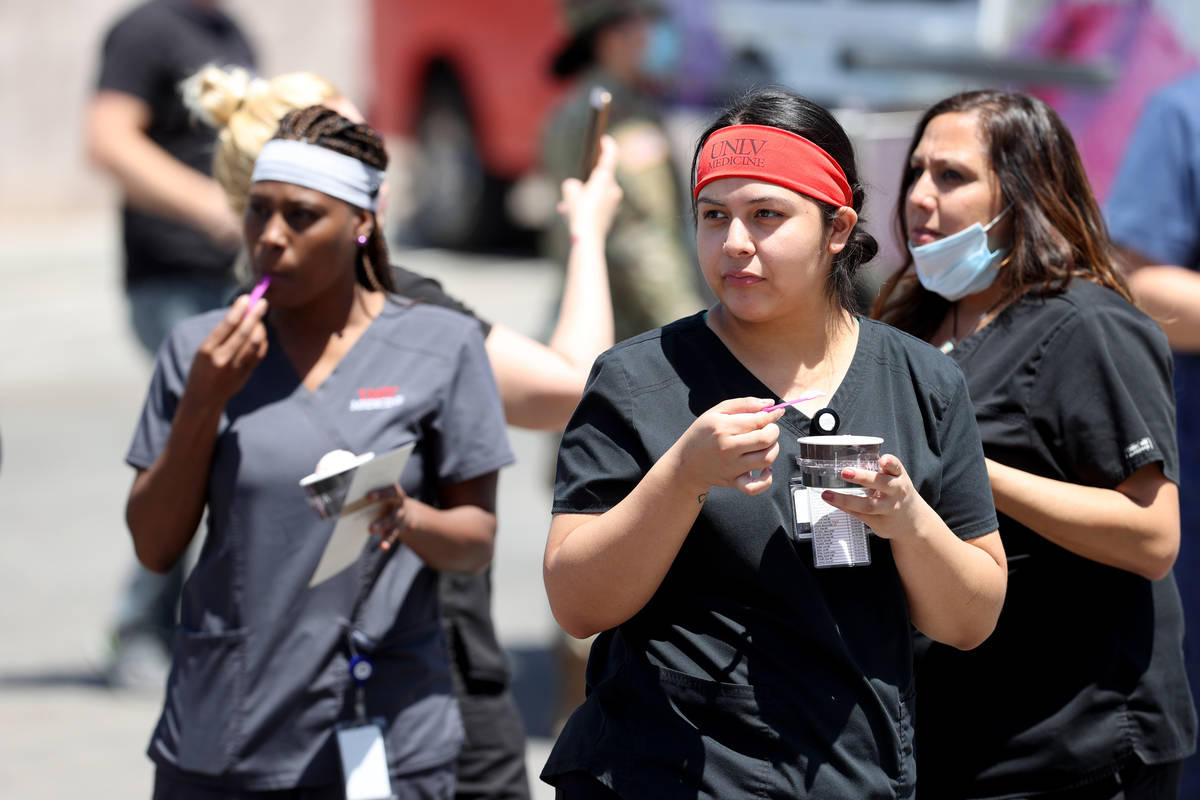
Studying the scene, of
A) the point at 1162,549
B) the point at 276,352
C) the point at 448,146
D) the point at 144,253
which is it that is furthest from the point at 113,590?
the point at 448,146

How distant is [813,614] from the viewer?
6.90 ft

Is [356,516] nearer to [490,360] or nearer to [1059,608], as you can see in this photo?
[490,360]

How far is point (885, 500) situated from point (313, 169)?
1.28 meters

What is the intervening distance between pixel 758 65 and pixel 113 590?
3.52m

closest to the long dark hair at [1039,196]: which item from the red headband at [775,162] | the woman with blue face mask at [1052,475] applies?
the woman with blue face mask at [1052,475]

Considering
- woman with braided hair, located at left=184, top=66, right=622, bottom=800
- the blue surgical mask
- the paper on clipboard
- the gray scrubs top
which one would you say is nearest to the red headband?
the blue surgical mask

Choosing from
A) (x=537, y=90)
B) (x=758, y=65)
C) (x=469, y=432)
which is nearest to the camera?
(x=469, y=432)

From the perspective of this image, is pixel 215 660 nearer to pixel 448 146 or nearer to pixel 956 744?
pixel 956 744

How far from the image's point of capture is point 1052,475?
262 centimetres

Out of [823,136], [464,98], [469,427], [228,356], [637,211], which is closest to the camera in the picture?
[823,136]

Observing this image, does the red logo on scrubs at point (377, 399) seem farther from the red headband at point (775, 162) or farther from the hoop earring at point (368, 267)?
the red headband at point (775, 162)

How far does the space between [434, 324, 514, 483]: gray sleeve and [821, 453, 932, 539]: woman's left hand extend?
0.98 m

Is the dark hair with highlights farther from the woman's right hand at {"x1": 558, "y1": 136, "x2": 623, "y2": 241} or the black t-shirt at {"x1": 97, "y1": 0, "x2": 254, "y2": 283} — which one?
the black t-shirt at {"x1": 97, "y1": 0, "x2": 254, "y2": 283}

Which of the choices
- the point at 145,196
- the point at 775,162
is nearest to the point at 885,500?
the point at 775,162
